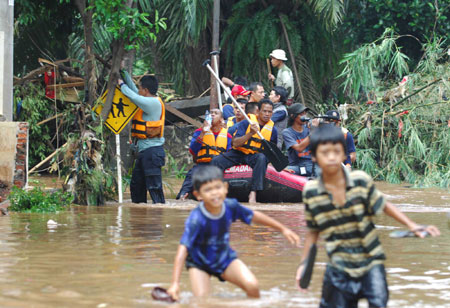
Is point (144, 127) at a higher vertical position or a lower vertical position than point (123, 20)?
lower

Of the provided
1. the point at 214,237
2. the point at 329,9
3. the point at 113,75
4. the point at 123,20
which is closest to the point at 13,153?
the point at 113,75

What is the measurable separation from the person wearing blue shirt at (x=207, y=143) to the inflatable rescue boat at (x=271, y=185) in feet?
1.32

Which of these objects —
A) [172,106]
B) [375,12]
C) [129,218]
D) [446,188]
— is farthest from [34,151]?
[375,12]

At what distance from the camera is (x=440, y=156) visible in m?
17.6

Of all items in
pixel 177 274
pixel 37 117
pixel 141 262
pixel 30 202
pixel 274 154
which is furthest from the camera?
pixel 37 117

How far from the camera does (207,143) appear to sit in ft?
44.3

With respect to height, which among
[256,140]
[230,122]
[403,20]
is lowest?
[256,140]

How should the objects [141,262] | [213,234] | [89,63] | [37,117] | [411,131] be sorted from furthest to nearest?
[411,131] < [37,117] < [89,63] < [141,262] < [213,234]

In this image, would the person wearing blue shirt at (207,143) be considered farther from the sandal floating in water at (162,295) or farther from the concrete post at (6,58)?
the sandal floating in water at (162,295)

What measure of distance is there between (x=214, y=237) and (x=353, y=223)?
120 cm

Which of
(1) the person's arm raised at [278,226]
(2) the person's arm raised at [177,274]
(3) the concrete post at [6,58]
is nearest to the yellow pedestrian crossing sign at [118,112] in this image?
(3) the concrete post at [6,58]

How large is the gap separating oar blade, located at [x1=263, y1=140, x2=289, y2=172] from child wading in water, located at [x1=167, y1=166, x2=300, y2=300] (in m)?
7.53

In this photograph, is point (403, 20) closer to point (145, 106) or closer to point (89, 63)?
point (145, 106)

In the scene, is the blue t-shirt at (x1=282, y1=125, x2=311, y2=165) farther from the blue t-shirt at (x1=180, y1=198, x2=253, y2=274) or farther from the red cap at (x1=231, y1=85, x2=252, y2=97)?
the blue t-shirt at (x1=180, y1=198, x2=253, y2=274)
